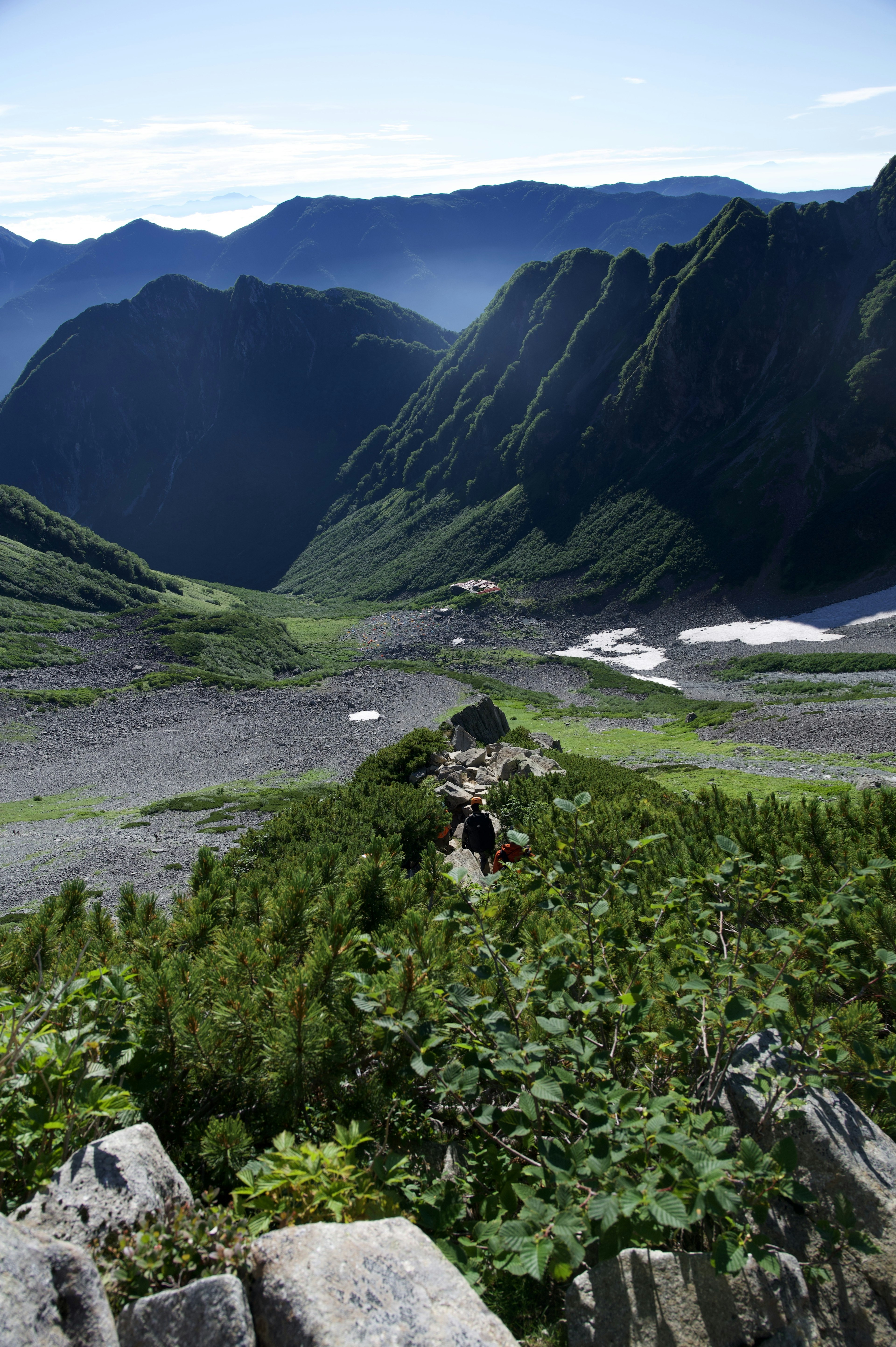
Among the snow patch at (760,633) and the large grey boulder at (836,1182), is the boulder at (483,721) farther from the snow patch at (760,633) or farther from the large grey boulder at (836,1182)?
the snow patch at (760,633)

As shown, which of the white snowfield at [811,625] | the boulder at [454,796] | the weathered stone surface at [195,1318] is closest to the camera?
the weathered stone surface at [195,1318]

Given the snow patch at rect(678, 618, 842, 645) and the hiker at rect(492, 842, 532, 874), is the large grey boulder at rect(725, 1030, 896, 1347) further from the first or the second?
the snow patch at rect(678, 618, 842, 645)

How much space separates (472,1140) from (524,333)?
200518 millimetres

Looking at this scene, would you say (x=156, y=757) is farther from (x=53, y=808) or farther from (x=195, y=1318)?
(x=195, y=1318)

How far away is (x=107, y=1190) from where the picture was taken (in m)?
2.84

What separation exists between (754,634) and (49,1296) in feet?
341

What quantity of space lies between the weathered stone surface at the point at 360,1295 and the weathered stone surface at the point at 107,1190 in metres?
0.60

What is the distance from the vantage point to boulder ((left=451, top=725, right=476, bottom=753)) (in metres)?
26.5

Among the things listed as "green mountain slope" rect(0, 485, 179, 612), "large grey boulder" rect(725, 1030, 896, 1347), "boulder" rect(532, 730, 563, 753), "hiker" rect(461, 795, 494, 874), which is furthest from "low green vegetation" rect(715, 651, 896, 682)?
"green mountain slope" rect(0, 485, 179, 612)

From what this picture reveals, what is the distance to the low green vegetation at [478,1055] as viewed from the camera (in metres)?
2.69

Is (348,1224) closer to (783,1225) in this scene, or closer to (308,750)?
(783,1225)

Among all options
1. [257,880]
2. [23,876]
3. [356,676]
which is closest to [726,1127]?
[257,880]

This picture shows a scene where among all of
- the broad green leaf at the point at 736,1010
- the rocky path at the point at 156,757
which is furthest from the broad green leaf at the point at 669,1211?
the rocky path at the point at 156,757

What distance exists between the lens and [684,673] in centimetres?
8650
